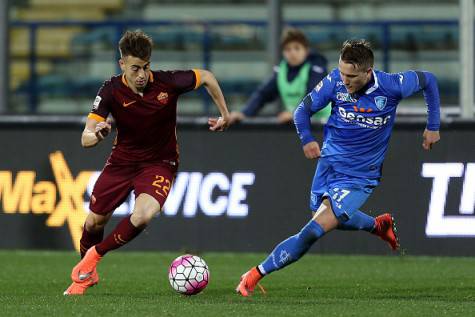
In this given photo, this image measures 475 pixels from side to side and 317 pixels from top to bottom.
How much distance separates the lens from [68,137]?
12789 millimetres

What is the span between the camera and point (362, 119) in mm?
8820

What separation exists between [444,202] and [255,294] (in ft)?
11.6

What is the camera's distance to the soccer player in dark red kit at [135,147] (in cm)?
889

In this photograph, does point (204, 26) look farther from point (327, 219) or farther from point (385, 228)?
point (327, 219)

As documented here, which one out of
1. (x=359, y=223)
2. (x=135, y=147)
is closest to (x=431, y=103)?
(x=359, y=223)

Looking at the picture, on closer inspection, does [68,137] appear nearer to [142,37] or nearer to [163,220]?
[163,220]

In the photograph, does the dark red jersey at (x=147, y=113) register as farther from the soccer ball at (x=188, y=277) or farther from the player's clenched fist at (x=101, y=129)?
the soccer ball at (x=188, y=277)

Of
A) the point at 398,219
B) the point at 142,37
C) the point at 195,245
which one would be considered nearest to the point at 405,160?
the point at 398,219

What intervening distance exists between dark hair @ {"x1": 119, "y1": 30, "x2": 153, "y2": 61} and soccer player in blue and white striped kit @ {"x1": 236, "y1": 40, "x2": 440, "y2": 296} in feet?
3.87

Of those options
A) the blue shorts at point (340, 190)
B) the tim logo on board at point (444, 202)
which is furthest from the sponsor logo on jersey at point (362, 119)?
the tim logo on board at point (444, 202)

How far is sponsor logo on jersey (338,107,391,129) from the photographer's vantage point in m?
8.81

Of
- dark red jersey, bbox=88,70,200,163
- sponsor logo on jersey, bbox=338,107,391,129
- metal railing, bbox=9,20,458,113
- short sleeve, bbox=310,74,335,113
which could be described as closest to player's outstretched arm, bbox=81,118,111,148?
dark red jersey, bbox=88,70,200,163

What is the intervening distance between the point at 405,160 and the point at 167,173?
372 cm

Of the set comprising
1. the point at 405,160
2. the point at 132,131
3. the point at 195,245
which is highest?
the point at 132,131
